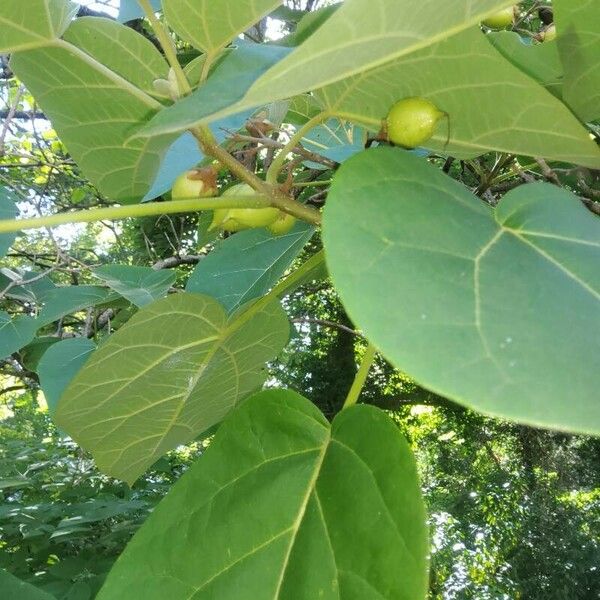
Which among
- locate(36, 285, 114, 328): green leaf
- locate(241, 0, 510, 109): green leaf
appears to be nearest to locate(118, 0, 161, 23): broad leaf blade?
locate(241, 0, 510, 109): green leaf

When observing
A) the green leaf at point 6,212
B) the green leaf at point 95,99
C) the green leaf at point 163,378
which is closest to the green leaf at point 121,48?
the green leaf at point 95,99

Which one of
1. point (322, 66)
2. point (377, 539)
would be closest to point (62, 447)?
point (377, 539)

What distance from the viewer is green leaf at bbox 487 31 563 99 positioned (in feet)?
2.34

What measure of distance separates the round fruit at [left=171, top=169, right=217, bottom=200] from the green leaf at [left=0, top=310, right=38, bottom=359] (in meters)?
1.08

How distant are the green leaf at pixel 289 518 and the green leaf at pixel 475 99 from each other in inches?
10.2

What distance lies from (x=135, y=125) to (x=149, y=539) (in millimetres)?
428

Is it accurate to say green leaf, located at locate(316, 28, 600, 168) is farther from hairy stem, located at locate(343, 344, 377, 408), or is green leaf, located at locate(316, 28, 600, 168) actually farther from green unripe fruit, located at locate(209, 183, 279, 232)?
hairy stem, located at locate(343, 344, 377, 408)

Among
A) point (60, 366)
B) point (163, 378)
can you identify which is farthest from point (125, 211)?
point (60, 366)

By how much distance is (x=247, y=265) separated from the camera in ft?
3.57

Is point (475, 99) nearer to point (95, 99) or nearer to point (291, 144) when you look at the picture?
point (291, 144)

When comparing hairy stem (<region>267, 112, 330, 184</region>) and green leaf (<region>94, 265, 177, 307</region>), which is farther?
green leaf (<region>94, 265, 177, 307</region>)

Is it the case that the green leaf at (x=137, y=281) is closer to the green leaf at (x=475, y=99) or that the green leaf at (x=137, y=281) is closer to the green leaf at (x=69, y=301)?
the green leaf at (x=69, y=301)

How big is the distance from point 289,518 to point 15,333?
1.25m

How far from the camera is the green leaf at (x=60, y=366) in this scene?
1304 mm
